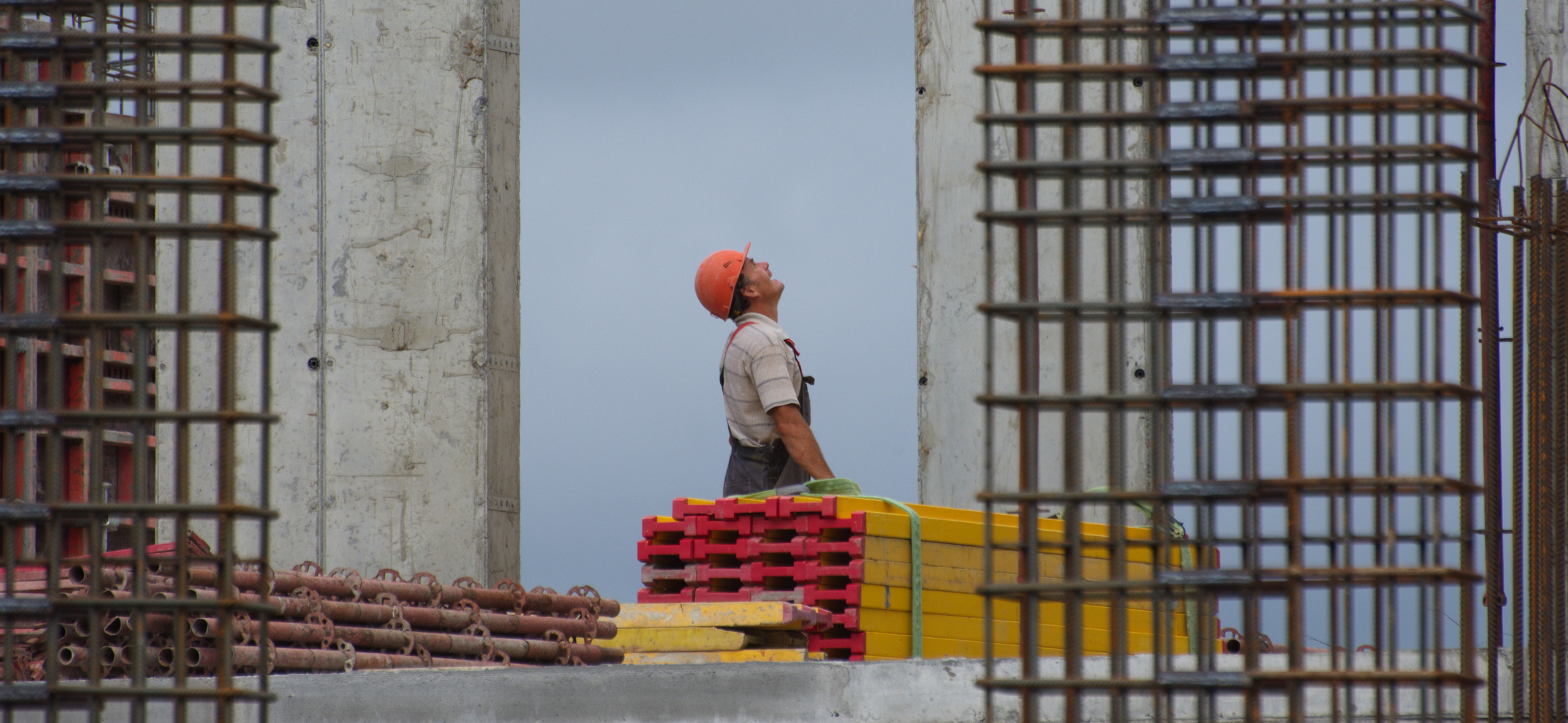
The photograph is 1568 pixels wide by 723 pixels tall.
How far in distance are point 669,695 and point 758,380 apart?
7.49ft

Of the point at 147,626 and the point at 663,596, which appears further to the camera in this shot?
the point at 663,596

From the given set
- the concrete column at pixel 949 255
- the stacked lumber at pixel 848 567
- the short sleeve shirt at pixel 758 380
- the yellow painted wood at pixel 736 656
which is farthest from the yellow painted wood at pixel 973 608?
the concrete column at pixel 949 255

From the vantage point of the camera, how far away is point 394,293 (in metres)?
10.0

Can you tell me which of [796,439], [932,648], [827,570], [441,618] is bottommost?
[932,648]

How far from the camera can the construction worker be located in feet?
26.4

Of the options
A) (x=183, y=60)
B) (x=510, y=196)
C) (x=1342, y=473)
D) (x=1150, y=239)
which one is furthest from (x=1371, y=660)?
(x=510, y=196)

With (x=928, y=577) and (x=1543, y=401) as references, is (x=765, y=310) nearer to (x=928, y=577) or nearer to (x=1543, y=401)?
(x=928, y=577)

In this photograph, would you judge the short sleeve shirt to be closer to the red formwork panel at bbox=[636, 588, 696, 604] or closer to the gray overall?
the gray overall

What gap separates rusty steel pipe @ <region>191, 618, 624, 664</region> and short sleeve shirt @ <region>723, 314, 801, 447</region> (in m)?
1.21

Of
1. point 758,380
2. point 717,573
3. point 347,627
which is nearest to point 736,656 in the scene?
point 717,573

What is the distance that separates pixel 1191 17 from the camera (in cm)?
389

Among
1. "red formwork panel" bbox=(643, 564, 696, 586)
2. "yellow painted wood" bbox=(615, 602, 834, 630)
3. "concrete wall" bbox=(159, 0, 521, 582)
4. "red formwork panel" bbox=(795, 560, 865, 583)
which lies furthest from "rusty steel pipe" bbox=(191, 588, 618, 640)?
"concrete wall" bbox=(159, 0, 521, 582)

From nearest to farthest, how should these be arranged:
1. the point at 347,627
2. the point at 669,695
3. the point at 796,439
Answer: the point at 669,695, the point at 347,627, the point at 796,439

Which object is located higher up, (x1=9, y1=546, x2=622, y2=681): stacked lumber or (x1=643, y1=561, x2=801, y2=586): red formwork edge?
(x1=643, y1=561, x2=801, y2=586): red formwork edge
